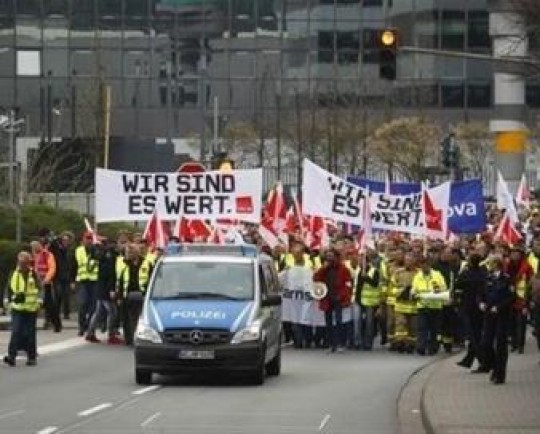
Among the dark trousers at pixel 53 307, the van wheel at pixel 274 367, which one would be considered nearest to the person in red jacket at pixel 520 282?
the van wheel at pixel 274 367

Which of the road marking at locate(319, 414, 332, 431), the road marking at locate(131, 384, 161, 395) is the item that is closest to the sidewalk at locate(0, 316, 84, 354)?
the road marking at locate(131, 384, 161, 395)

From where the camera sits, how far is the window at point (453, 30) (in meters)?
85.7

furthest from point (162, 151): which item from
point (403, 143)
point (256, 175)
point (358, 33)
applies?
point (358, 33)

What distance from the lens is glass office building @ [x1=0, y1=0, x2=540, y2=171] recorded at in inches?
3364

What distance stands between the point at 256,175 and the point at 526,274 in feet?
25.2

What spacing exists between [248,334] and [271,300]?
952 mm

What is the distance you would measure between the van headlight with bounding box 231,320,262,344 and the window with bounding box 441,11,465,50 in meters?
65.9

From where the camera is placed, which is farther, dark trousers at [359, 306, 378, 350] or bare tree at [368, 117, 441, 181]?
bare tree at [368, 117, 441, 181]

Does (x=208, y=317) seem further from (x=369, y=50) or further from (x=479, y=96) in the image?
(x=479, y=96)

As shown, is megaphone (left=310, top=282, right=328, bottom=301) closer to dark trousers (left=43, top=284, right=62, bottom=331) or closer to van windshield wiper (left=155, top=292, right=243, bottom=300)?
dark trousers (left=43, top=284, right=62, bottom=331)

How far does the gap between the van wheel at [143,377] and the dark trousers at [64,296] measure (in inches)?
404

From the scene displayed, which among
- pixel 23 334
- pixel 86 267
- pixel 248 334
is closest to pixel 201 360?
pixel 248 334

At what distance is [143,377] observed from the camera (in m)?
21.6

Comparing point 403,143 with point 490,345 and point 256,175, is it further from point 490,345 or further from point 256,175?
point 490,345
